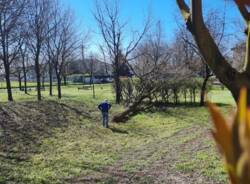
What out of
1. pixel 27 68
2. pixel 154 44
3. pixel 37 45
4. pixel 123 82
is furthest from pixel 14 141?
pixel 27 68

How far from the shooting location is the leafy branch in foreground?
0.58 meters

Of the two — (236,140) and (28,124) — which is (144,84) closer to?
(28,124)

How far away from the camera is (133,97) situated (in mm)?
29469

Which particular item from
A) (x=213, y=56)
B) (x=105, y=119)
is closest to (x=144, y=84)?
(x=105, y=119)

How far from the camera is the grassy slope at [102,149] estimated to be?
9555mm

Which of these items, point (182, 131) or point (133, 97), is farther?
point (133, 97)

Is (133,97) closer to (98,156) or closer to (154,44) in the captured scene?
(154,44)

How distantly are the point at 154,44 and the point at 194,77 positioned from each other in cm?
953

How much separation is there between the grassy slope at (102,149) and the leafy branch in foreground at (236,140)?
26.8ft

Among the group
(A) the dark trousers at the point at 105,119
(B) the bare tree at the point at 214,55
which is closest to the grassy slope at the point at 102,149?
(A) the dark trousers at the point at 105,119

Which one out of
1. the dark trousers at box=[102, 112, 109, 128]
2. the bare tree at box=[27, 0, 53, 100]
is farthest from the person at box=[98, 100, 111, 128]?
the bare tree at box=[27, 0, 53, 100]

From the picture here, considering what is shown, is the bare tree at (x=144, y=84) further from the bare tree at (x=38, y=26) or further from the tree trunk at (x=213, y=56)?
the tree trunk at (x=213, y=56)

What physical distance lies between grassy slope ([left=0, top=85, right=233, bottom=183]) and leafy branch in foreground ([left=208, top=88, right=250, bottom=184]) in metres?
8.16

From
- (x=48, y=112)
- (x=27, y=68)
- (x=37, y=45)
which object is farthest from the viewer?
(x=27, y=68)
